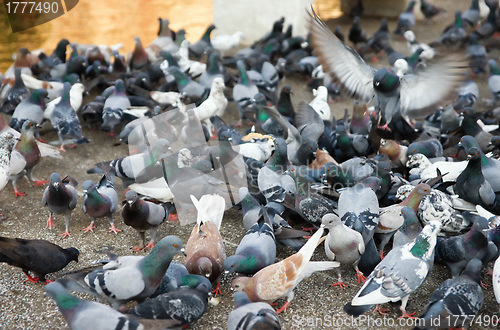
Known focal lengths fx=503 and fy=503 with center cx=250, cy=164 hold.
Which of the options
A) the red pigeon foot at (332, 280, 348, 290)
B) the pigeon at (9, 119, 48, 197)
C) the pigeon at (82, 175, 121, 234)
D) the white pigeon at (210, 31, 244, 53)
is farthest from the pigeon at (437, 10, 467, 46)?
the pigeon at (9, 119, 48, 197)

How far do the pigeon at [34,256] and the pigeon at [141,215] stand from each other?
2.01 feet

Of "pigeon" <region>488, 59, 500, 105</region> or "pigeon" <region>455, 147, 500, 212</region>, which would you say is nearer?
"pigeon" <region>455, 147, 500, 212</region>

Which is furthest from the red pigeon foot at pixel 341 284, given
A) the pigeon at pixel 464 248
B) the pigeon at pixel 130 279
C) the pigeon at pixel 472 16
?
the pigeon at pixel 472 16

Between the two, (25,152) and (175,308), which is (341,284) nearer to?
(175,308)

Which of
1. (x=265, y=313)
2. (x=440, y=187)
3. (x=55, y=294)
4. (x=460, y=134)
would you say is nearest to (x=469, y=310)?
(x=265, y=313)

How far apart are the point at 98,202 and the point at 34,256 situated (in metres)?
0.95

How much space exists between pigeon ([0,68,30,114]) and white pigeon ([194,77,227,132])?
2556 millimetres

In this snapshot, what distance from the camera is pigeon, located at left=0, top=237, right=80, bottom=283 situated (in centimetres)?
427

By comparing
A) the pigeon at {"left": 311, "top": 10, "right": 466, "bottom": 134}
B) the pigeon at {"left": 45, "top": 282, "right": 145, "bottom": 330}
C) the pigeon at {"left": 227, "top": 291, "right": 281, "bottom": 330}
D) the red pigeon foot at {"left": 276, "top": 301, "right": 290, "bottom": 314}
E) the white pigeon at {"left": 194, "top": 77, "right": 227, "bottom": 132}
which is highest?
the pigeon at {"left": 311, "top": 10, "right": 466, "bottom": 134}

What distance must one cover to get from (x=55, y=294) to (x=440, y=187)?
4053mm

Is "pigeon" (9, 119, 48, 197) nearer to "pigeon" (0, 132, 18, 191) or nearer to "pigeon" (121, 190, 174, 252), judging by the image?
"pigeon" (0, 132, 18, 191)

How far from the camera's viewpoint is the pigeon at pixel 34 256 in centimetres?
427

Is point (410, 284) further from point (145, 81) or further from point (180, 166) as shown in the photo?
point (145, 81)

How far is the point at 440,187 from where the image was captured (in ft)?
18.2
